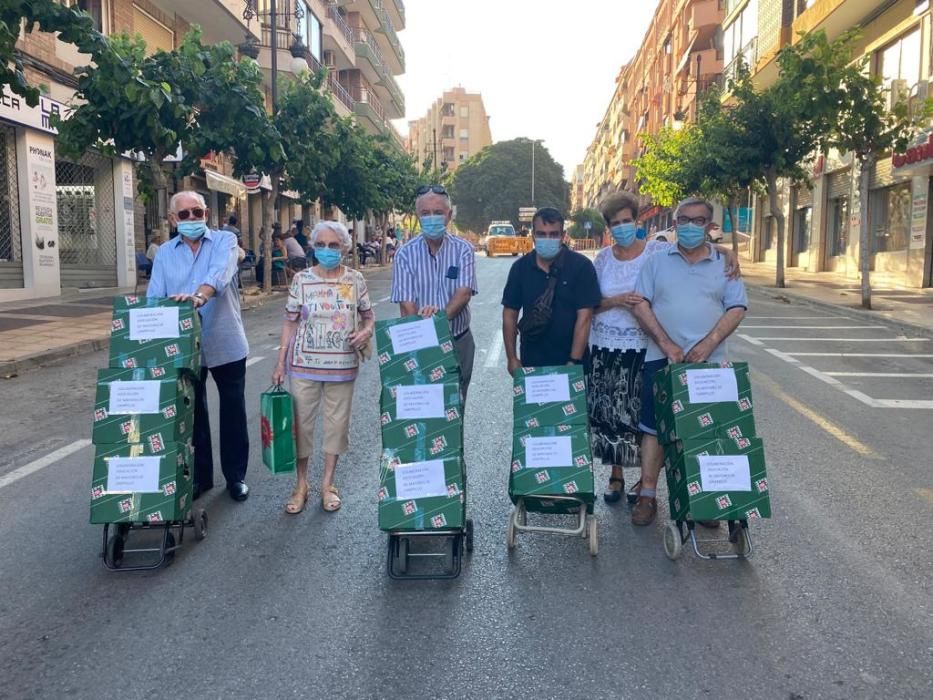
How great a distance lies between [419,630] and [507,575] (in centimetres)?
67

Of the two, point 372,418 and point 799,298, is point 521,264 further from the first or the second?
point 799,298

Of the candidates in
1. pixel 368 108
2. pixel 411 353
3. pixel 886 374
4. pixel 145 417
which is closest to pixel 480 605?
pixel 411 353

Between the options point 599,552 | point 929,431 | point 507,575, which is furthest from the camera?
point 929,431

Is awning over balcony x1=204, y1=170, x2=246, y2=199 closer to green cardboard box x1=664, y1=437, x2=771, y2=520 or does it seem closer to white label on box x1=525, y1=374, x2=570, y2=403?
white label on box x1=525, y1=374, x2=570, y2=403

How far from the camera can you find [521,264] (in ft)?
14.9

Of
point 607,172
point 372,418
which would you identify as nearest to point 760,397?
point 372,418

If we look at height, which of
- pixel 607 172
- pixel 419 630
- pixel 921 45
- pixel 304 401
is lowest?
pixel 419 630

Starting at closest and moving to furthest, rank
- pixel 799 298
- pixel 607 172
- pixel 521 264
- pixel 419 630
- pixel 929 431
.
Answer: pixel 419 630
pixel 521 264
pixel 929 431
pixel 799 298
pixel 607 172

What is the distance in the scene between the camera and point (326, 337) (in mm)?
4586

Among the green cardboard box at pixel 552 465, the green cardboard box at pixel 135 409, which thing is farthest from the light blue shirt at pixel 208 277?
the green cardboard box at pixel 552 465

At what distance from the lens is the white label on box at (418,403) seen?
4039 mm

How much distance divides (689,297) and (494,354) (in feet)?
20.8

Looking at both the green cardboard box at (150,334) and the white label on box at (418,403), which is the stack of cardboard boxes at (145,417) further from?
the white label on box at (418,403)

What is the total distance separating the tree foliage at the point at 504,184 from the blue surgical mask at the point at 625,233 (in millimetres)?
→ 76591
